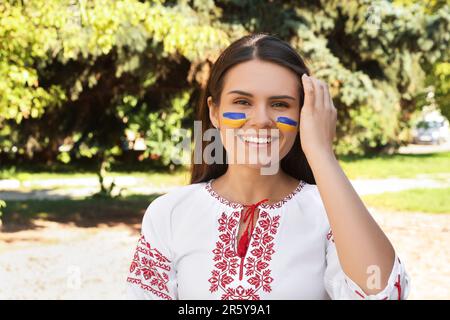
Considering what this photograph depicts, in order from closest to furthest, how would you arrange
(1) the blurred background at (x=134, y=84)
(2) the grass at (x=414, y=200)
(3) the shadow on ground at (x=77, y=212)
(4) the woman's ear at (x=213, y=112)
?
(4) the woman's ear at (x=213, y=112) < (1) the blurred background at (x=134, y=84) < (3) the shadow on ground at (x=77, y=212) < (2) the grass at (x=414, y=200)

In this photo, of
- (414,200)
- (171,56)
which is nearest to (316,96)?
(171,56)

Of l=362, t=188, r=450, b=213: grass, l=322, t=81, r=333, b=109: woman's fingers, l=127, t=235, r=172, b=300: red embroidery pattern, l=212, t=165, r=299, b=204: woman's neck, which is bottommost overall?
l=362, t=188, r=450, b=213: grass

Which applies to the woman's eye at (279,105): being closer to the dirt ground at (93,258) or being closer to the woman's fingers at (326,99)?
the woman's fingers at (326,99)

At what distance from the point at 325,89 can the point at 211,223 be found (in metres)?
0.48

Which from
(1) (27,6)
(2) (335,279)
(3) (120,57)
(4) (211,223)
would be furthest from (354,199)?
(3) (120,57)

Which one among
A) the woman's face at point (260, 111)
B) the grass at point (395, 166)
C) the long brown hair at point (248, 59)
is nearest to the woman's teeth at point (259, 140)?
the woman's face at point (260, 111)

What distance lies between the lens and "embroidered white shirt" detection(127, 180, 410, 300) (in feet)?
5.35

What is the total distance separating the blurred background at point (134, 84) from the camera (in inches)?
314

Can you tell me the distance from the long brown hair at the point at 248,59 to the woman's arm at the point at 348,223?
0.94 feet

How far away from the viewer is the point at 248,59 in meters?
1.77

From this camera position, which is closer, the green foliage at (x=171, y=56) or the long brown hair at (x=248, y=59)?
the long brown hair at (x=248, y=59)

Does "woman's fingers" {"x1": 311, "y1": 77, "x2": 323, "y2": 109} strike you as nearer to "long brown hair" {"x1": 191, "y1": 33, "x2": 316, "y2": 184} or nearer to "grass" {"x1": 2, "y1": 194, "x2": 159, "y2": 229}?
"long brown hair" {"x1": 191, "y1": 33, "x2": 316, "y2": 184}

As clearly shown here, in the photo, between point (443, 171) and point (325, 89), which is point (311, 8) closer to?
point (325, 89)

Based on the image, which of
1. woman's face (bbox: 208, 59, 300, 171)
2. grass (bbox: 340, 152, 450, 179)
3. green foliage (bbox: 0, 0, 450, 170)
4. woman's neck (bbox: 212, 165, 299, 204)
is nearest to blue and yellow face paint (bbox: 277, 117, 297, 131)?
woman's face (bbox: 208, 59, 300, 171)
